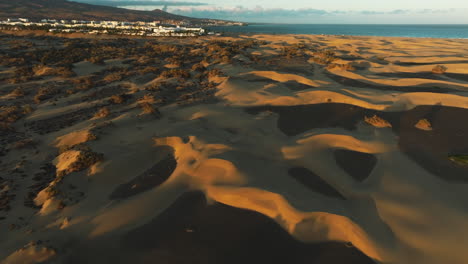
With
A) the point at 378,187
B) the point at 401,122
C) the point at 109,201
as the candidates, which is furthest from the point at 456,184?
the point at 109,201

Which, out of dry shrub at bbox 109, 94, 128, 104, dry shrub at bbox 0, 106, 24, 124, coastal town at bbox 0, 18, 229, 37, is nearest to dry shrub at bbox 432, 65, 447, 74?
dry shrub at bbox 109, 94, 128, 104

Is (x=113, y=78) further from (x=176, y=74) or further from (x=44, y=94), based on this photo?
(x=44, y=94)

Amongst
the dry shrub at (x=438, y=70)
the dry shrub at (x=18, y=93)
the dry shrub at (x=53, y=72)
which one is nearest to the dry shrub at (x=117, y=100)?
the dry shrub at (x=18, y=93)

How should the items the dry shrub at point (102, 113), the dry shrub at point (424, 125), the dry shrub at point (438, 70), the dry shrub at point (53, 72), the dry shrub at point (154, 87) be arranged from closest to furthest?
the dry shrub at point (424, 125) < the dry shrub at point (102, 113) < the dry shrub at point (154, 87) < the dry shrub at point (53, 72) < the dry shrub at point (438, 70)

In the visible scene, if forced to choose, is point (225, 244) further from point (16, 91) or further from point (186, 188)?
point (16, 91)

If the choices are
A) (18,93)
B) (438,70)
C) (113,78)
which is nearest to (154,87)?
(113,78)

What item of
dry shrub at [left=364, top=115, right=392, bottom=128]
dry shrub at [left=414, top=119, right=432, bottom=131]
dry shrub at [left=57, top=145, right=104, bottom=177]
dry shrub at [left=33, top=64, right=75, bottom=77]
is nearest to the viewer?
dry shrub at [left=57, top=145, right=104, bottom=177]

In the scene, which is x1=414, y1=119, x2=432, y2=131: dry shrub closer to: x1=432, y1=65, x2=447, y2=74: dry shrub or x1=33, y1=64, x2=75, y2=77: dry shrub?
x1=432, y1=65, x2=447, y2=74: dry shrub

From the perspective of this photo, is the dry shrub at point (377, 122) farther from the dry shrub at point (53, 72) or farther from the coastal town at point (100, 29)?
the coastal town at point (100, 29)
